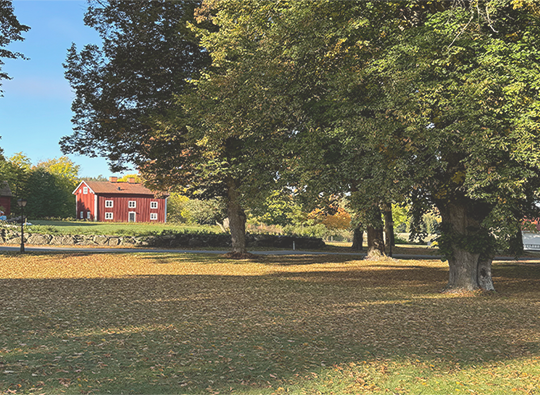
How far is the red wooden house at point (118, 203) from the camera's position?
68.7 metres

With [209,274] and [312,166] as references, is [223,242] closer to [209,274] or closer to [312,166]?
[209,274]

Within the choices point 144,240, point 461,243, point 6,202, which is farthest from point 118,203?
point 461,243

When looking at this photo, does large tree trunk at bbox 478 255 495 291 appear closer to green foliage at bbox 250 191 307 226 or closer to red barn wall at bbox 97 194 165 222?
green foliage at bbox 250 191 307 226

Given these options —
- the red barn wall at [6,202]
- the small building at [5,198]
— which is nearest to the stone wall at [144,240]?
the small building at [5,198]

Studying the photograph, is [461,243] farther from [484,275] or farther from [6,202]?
[6,202]

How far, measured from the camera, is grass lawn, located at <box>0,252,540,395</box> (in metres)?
6.32

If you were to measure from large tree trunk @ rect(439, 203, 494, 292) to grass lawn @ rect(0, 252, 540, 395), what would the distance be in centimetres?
63

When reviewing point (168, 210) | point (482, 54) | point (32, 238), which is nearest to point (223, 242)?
point (32, 238)

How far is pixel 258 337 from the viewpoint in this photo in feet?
28.9

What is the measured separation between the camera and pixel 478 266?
1534 centimetres

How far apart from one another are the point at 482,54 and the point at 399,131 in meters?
3.05

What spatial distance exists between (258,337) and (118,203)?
2551 inches

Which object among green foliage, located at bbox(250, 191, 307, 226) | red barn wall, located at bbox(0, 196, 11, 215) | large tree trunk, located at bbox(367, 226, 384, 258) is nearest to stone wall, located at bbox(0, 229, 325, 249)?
green foliage, located at bbox(250, 191, 307, 226)

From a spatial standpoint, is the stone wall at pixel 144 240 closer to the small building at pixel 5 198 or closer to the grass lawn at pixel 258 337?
the grass lawn at pixel 258 337
